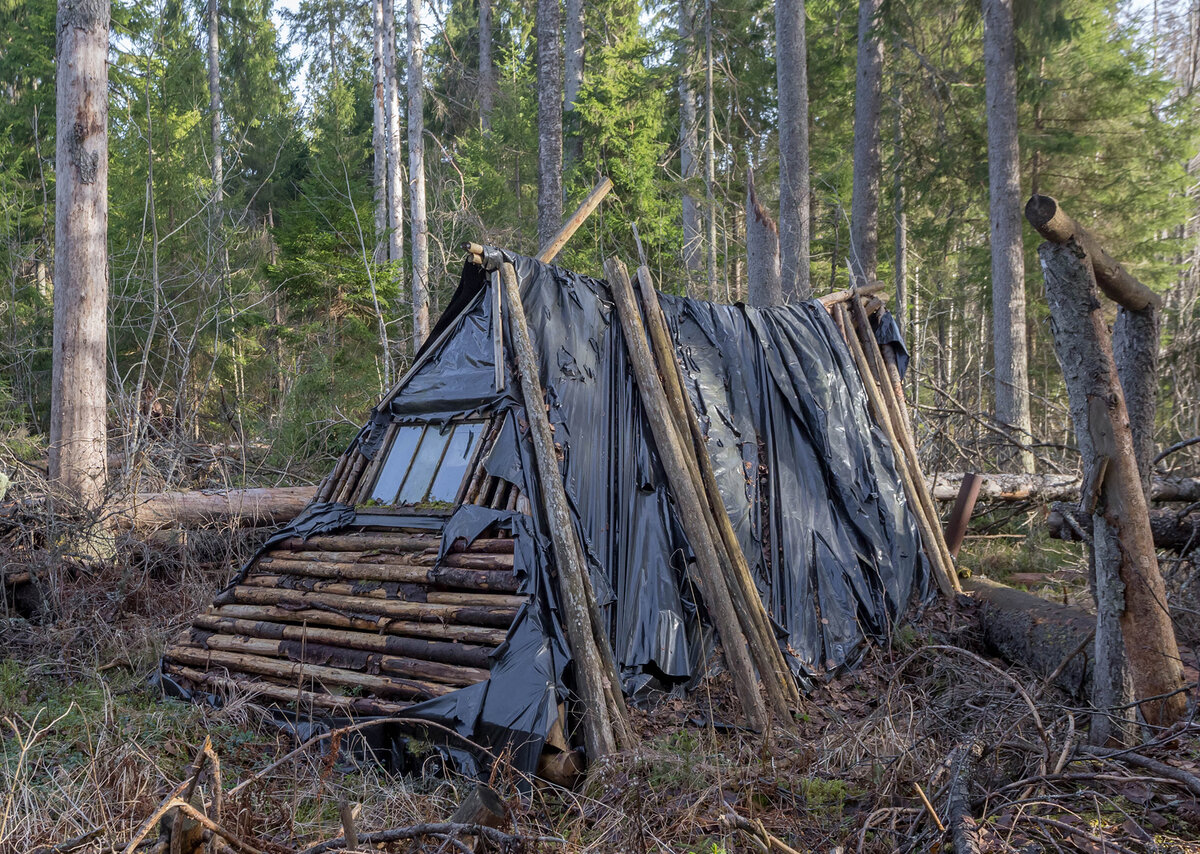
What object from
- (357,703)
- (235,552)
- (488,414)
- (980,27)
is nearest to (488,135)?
(980,27)

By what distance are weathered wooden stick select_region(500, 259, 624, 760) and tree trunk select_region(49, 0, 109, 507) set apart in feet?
15.4

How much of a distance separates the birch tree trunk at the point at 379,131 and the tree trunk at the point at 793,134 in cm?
798

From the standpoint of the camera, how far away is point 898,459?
23.2ft

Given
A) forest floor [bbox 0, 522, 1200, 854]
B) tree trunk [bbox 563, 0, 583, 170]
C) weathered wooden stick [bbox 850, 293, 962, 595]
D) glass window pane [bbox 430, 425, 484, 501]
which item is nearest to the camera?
forest floor [bbox 0, 522, 1200, 854]

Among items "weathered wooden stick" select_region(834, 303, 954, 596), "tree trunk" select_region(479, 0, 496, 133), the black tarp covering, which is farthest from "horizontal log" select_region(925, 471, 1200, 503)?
"tree trunk" select_region(479, 0, 496, 133)

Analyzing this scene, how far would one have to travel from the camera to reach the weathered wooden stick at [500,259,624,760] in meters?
4.18

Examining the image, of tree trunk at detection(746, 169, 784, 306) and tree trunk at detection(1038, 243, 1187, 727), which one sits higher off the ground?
tree trunk at detection(746, 169, 784, 306)

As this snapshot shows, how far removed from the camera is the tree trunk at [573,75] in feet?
48.0

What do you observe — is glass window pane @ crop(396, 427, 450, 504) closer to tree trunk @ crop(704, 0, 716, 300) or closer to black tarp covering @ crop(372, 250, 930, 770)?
black tarp covering @ crop(372, 250, 930, 770)

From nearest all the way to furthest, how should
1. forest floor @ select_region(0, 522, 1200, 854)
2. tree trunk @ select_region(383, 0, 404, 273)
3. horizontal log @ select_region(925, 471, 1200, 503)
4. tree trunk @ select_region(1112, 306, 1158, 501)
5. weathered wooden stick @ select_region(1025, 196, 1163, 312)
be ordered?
1. forest floor @ select_region(0, 522, 1200, 854)
2. weathered wooden stick @ select_region(1025, 196, 1163, 312)
3. tree trunk @ select_region(1112, 306, 1158, 501)
4. horizontal log @ select_region(925, 471, 1200, 503)
5. tree trunk @ select_region(383, 0, 404, 273)

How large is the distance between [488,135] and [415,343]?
627 cm

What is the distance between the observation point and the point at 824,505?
6.36 meters

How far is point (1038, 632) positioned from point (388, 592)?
4318 millimetres

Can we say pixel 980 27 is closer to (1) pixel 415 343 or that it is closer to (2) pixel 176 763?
(1) pixel 415 343
